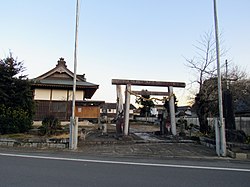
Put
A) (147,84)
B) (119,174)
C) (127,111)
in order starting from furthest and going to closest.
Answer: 1. (147,84)
2. (127,111)
3. (119,174)

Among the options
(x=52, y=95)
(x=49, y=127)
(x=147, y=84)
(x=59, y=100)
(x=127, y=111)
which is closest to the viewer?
(x=49, y=127)

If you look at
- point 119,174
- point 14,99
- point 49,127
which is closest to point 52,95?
point 14,99

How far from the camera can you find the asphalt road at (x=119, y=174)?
19.7ft

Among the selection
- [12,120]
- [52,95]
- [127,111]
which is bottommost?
[12,120]

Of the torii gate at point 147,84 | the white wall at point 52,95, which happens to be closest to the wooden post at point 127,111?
the torii gate at point 147,84

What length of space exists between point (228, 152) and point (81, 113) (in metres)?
17.0

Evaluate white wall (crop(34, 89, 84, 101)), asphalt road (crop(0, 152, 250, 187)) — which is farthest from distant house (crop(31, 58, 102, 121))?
asphalt road (crop(0, 152, 250, 187))

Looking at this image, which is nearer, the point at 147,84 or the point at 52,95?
the point at 147,84

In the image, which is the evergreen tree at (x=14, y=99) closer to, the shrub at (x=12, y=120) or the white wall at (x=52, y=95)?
the shrub at (x=12, y=120)

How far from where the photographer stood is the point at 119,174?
22.8 feet

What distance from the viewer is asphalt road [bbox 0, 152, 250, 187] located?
19.7 ft

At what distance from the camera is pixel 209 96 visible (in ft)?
55.8

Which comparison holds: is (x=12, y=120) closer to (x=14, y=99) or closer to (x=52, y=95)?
(x=14, y=99)

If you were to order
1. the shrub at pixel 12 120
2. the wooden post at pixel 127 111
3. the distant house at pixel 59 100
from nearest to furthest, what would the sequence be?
the shrub at pixel 12 120 → the wooden post at pixel 127 111 → the distant house at pixel 59 100
